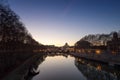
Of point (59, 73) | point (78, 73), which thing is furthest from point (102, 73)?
point (59, 73)

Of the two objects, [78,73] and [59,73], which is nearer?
[78,73]

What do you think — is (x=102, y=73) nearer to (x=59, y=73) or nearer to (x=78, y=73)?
(x=78, y=73)

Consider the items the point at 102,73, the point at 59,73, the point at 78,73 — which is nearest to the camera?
the point at 102,73

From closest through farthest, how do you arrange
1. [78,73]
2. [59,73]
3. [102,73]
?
[102,73], [78,73], [59,73]

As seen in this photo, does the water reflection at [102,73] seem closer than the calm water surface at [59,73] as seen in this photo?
Yes

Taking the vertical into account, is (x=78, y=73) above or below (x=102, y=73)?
below

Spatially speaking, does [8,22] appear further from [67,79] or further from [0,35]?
[67,79]

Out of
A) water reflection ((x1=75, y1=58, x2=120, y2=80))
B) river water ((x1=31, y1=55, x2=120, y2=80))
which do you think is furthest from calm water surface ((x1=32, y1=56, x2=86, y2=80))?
water reflection ((x1=75, y1=58, x2=120, y2=80))

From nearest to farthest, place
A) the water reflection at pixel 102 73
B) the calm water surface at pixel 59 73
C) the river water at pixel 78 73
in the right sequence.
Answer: the water reflection at pixel 102 73
the river water at pixel 78 73
the calm water surface at pixel 59 73

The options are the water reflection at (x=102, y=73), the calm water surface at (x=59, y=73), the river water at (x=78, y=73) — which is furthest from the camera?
the calm water surface at (x=59, y=73)

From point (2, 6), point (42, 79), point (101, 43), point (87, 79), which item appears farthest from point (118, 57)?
point (101, 43)

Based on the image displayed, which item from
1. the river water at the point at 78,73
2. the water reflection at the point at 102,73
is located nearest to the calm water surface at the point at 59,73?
the river water at the point at 78,73

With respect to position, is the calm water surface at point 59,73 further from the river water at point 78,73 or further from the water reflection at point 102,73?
the water reflection at point 102,73

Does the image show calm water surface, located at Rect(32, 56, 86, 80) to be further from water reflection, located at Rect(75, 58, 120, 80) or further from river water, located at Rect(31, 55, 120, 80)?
water reflection, located at Rect(75, 58, 120, 80)
